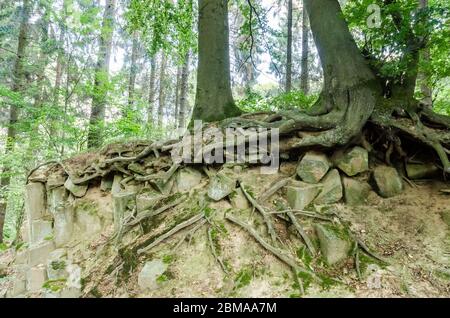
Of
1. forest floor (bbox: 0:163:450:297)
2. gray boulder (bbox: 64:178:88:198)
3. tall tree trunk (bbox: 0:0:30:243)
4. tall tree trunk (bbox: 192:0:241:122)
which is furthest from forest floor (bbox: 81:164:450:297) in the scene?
tall tree trunk (bbox: 0:0:30:243)

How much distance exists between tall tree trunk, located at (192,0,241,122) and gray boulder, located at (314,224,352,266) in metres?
2.70

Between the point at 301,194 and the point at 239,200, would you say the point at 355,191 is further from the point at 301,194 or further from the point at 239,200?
the point at 239,200

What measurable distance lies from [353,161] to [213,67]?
2.99 meters

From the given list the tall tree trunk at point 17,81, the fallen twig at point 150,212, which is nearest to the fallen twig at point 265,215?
the fallen twig at point 150,212

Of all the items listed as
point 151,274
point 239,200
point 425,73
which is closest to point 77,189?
point 151,274

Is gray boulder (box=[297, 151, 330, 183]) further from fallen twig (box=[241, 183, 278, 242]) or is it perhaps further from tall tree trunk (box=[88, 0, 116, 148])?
tall tree trunk (box=[88, 0, 116, 148])

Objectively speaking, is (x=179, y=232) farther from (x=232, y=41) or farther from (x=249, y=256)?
(x=232, y=41)

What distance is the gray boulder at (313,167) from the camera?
389cm

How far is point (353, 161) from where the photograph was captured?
3.95 m

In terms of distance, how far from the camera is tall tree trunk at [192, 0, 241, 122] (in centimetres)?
518

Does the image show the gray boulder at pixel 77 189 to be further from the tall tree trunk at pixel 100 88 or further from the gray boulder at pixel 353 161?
the gray boulder at pixel 353 161

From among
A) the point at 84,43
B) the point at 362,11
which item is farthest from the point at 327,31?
the point at 84,43

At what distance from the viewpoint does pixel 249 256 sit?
10.6 feet
